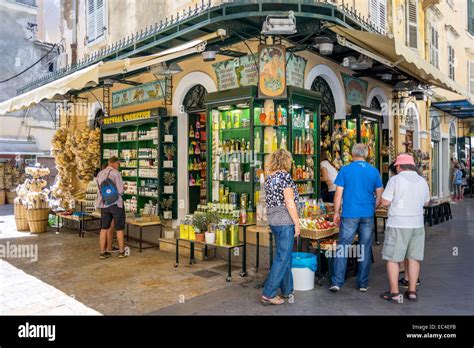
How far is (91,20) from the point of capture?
12508mm

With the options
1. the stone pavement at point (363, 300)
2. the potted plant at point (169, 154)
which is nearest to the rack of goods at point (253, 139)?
the potted plant at point (169, 154)

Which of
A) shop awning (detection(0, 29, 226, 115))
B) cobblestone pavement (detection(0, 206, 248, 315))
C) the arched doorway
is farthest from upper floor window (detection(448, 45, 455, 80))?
cobblestone pavement (detection(0, 206, 248, 315))

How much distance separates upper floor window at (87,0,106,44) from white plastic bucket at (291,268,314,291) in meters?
9.42

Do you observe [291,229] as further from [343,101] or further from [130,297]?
[343,101]

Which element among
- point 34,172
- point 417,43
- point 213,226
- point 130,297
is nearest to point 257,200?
point 213,226

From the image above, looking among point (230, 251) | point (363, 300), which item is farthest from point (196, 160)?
point (363, 300)

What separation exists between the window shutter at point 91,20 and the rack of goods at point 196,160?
5574mm

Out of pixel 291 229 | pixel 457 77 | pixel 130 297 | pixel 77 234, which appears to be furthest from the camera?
pixel 457 77

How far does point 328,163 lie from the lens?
8633 millimetres

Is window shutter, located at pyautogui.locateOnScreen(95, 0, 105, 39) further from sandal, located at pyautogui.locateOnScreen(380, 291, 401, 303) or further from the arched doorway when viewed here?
sandal, located at pyautogui.locateOnScreen(380, 291, 401, 303)

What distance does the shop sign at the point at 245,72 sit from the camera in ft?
23.9

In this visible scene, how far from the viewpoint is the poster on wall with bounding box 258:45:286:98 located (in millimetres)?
6918
